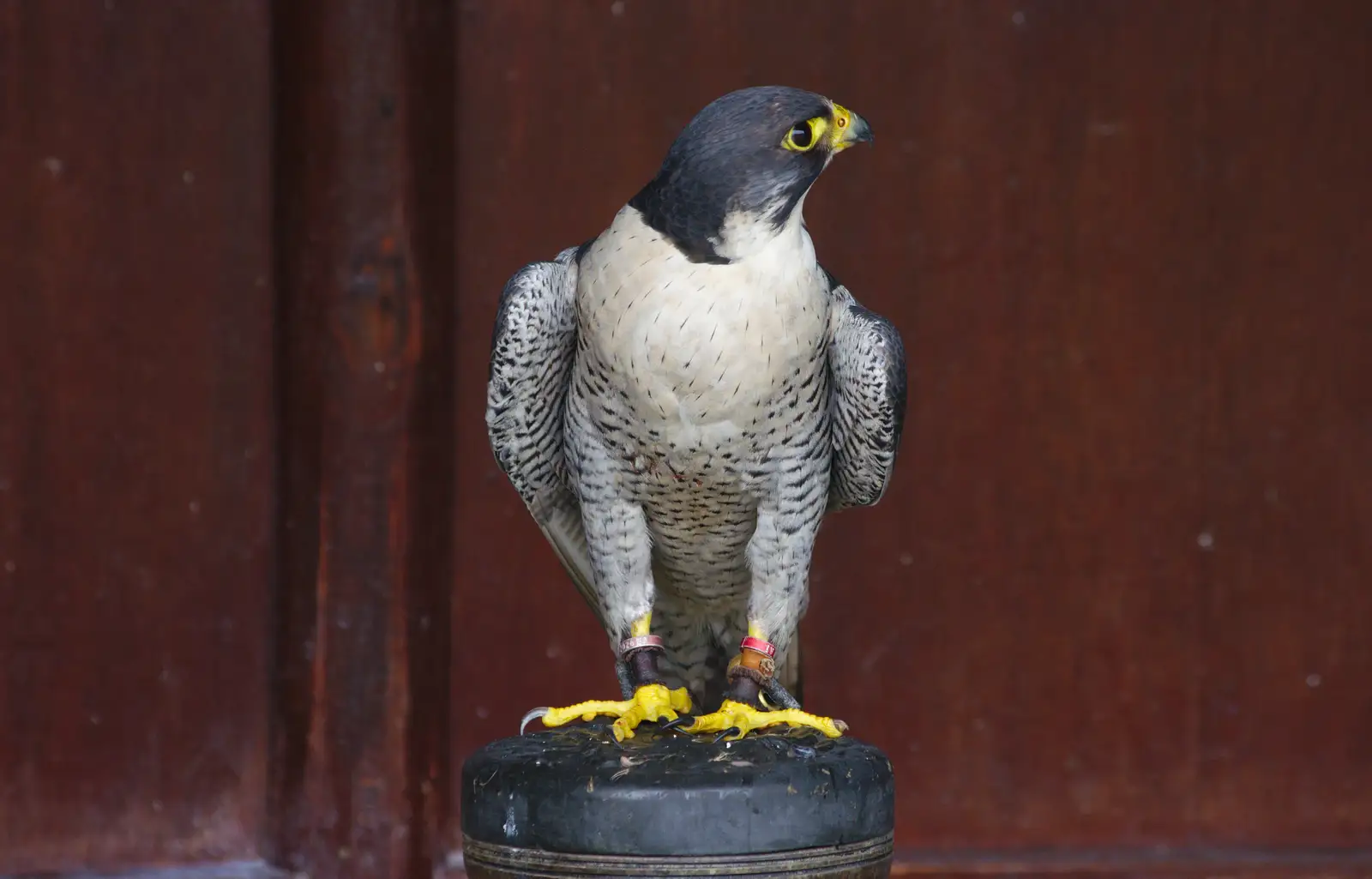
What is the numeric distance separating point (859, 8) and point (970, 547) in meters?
1.16

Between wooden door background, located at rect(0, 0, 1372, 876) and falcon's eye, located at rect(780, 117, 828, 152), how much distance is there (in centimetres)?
129

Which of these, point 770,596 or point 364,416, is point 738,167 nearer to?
point 770,596

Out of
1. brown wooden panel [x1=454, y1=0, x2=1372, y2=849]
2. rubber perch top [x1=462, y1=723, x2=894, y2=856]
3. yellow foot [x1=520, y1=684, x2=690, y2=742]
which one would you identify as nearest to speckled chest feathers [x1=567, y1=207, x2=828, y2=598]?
yellow foot [x1=520, y1=684, x2=690, y2=742]

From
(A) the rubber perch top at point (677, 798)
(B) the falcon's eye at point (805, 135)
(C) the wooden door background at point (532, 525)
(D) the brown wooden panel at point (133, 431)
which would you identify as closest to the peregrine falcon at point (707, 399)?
(B) the falcon's eye at point (805, 135)

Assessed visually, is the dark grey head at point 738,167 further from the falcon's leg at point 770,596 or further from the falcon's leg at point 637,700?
the falcon's leg at point 637,700

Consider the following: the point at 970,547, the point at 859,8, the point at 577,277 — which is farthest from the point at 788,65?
the point at 577,277

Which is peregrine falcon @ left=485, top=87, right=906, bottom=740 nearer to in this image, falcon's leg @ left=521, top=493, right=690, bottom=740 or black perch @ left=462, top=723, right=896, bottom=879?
falcon's leg @ left=521, top=493, right=690, bottom=740

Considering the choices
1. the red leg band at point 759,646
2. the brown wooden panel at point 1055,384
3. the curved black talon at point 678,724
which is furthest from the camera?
the brown wooden panel at point 1055,384

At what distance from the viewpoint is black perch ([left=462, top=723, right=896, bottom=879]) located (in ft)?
6.64

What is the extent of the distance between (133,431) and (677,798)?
1.94m

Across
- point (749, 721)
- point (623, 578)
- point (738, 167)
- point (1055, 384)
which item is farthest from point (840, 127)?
point (1055, 384)

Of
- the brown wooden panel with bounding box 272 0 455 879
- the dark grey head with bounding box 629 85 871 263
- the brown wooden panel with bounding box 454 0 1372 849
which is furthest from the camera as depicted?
the brown wooden panel with bounding box 454 0 1372 849

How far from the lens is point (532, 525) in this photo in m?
3.59

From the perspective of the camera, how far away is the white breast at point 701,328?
223cm
